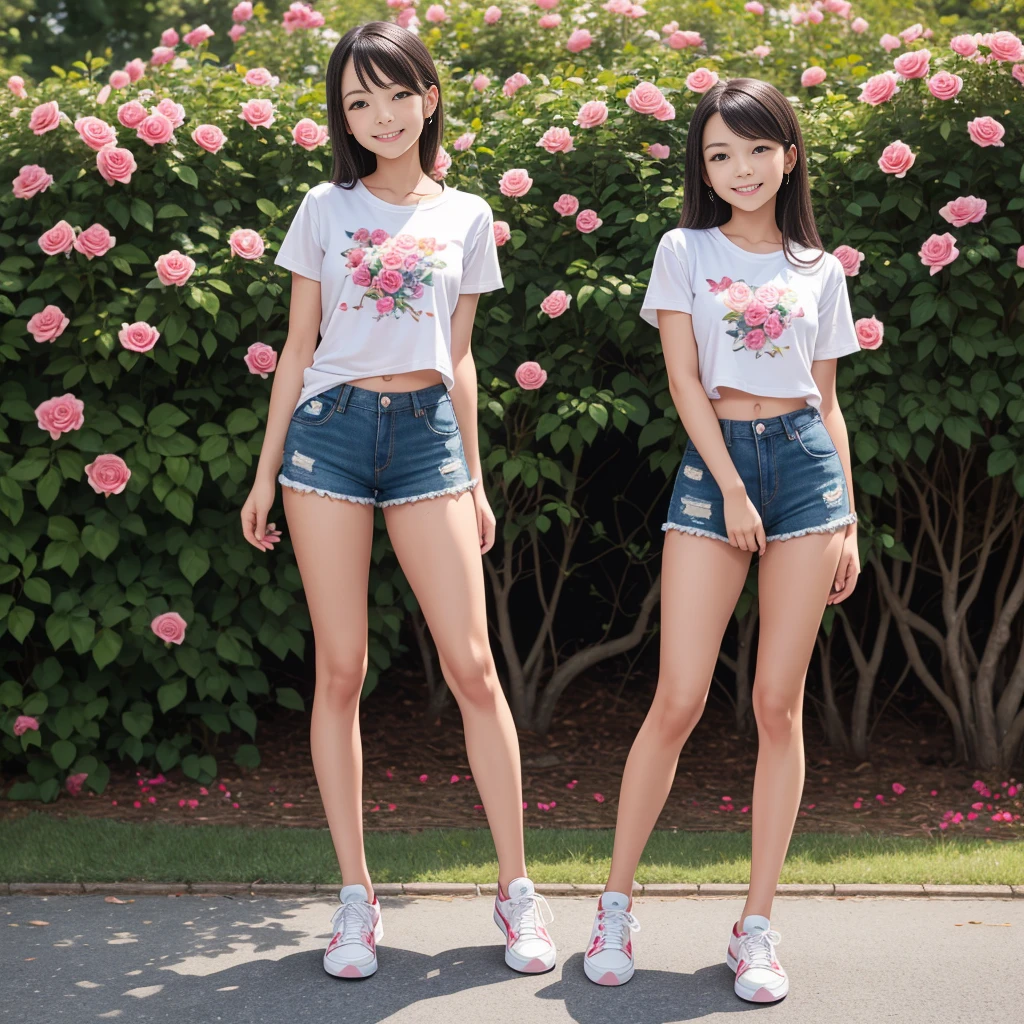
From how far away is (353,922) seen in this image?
284 centimetres

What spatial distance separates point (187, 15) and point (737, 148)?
1499cm

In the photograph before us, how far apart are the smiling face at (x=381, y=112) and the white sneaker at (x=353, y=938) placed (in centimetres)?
164

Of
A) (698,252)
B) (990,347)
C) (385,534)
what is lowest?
(385,534)

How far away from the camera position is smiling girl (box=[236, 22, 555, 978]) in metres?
2.72

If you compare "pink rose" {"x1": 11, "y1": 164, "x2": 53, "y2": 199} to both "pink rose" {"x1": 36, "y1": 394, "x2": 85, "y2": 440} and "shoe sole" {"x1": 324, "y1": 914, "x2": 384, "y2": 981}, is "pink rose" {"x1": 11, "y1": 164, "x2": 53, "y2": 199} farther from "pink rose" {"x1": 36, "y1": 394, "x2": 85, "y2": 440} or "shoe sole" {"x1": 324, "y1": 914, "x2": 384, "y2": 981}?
"shoe sole" {"x1": 324, "y1": 914, "x2": 384, "y2": 981}

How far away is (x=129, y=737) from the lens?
4.34 m

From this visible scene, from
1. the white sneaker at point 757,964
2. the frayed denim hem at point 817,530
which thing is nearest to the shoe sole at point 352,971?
the white sneaker at point 757,964

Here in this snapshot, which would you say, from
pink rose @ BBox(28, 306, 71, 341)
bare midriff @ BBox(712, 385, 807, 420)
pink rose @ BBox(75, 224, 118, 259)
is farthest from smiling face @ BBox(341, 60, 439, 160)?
pink rose @ BBox(28, 306, 71, 341)

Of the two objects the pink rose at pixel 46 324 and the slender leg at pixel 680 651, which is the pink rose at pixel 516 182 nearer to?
the pink rose at pixel 46 324

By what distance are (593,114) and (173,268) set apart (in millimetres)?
1390

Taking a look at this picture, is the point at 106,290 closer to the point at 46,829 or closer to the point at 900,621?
the point at 46,829

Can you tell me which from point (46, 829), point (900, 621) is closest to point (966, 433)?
point (900, 621)

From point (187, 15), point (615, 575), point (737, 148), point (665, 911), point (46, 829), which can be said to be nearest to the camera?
point (737, 148)

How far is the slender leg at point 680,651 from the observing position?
107 inches
